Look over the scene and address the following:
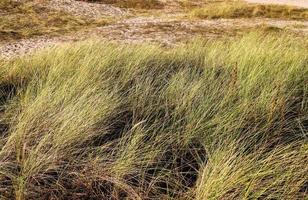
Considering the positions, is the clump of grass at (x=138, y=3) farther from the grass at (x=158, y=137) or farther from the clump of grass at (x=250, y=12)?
the grass at (x=158, y=137)

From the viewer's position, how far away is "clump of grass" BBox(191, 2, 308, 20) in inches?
542

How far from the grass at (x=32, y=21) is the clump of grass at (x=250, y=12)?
3479 mm

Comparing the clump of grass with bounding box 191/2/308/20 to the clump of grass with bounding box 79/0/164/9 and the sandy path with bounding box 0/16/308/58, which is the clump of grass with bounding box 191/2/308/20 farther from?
the clump of grass with bounding box 79/0/164/9

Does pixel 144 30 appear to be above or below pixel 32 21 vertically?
below

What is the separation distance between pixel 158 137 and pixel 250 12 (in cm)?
1271

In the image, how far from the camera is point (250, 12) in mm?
14695

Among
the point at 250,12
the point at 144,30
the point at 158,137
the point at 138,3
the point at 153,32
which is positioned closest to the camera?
the point at 158,137

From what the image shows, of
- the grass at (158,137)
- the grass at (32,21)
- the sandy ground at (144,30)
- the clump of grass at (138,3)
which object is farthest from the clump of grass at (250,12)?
the grass at (158,137)

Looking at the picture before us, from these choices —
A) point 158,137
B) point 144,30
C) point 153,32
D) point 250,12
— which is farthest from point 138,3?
point 158,137

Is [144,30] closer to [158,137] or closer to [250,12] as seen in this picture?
[250,12]

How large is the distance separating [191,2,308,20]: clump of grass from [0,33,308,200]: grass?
994 cm

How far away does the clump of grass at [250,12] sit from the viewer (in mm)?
13773

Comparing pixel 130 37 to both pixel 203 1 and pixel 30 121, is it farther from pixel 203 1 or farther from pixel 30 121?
pixel 203 1

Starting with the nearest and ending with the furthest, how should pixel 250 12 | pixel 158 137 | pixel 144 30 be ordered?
pixel 158 137, pixel 144 30, pixel 250 12
